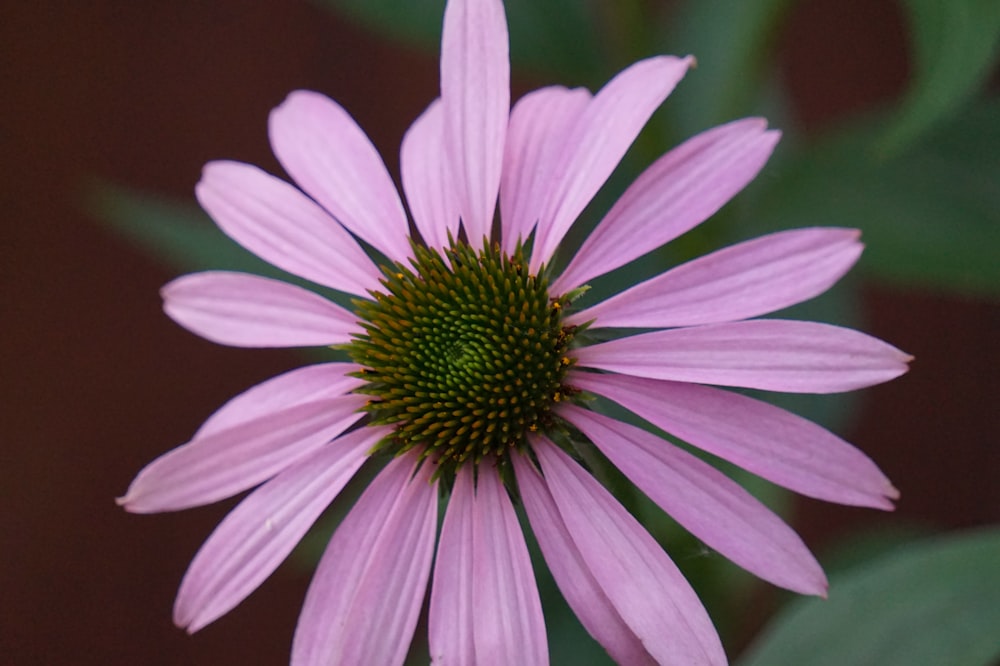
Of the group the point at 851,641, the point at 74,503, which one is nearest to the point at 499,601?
the point at 851,641

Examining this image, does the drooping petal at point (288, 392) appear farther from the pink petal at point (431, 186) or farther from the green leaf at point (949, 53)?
the green leaf at point (949, 53)

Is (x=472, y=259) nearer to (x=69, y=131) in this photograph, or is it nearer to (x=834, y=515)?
(x=834, y=515)

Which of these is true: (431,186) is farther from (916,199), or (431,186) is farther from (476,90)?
(916,199)

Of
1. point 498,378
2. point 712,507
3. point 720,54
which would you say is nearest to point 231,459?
point 498,378

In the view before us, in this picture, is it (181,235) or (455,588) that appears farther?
(181,235)

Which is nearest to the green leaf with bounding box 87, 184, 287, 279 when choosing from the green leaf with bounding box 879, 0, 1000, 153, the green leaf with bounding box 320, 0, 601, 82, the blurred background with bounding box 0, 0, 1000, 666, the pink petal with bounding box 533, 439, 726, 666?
the blurred background with bounding box 0, 0, 1000, 666

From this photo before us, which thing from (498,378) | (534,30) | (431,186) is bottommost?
(498,378)

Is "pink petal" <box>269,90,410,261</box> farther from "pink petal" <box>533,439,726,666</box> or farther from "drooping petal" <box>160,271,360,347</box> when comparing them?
"pink petal" <box>533,439,726,666</box>
